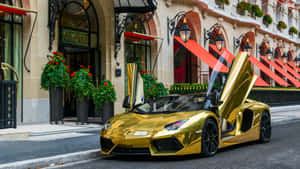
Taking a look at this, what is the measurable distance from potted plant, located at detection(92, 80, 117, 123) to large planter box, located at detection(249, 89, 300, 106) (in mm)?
11499

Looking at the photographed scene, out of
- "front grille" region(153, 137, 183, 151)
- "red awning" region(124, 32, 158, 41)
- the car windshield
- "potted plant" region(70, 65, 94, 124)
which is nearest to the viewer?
"front grille" region(153, 137, 183, 151)

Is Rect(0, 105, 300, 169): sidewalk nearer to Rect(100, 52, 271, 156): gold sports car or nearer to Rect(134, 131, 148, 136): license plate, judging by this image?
Rect(100, 52, 271, 156): gold sports car

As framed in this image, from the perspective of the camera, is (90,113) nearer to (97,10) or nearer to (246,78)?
(97,10)

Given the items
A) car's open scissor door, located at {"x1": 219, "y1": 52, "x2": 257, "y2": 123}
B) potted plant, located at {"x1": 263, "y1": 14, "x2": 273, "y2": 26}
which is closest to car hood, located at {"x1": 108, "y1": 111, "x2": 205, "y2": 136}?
car's open scissor door, located at {"x1": 219, "y1": 52, "x2": 257, "y2": 123}

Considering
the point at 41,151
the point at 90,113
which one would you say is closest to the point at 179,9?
the point at 90,113

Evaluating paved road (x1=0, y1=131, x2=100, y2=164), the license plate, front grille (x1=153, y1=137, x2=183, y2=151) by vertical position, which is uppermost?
the license plate

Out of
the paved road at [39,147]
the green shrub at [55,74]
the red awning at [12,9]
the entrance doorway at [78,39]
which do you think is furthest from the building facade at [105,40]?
the paved road at [39,147]

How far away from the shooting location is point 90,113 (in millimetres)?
16438

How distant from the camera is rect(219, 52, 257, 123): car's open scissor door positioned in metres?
7.71

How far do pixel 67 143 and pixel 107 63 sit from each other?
776cm

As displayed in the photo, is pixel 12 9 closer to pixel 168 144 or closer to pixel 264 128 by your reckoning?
pixel 168 144

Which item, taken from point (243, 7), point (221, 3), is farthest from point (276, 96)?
point (221, 3)

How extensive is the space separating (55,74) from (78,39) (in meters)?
3.21

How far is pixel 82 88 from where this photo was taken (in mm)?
12852
